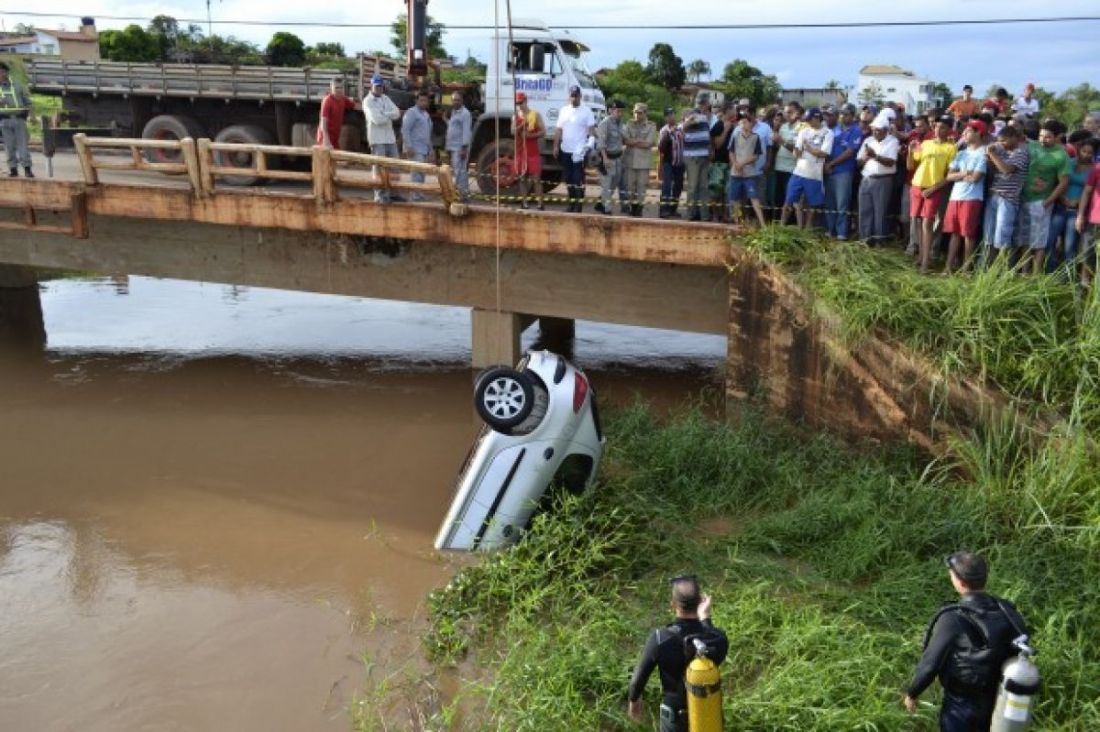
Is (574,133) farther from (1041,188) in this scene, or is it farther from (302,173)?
(1041,188)

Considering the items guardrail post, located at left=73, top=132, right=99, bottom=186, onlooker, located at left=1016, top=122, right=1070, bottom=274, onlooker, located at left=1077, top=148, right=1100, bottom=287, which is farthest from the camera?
guardrail post, located at left=73, top=132, right=99, bottom=186

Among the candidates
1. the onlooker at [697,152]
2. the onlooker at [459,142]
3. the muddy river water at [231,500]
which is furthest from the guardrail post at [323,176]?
the onlooker at [697,152]

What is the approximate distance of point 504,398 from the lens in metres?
6.39

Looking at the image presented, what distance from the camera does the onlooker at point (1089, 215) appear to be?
722 cm

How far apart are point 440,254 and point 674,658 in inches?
297

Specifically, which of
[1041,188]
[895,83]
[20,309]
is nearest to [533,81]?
[1041,188]

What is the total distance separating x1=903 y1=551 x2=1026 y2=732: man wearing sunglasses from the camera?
368cm

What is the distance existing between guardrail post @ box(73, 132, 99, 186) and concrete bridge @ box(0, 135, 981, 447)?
2 centimetres

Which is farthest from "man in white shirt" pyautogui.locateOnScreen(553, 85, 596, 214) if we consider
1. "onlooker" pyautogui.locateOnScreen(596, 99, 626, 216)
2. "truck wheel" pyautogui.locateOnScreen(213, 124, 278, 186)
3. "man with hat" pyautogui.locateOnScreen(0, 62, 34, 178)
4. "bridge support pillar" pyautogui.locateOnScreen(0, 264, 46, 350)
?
"bridge support pillar" pyautogui.locateOnScreen(0, 264, 46, 350)

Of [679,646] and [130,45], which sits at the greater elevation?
[130,45]

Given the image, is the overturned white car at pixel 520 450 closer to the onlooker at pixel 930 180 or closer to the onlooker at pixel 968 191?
the onlooker at pixel 968 191

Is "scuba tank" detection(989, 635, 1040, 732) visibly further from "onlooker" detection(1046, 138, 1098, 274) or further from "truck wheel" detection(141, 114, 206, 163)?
"truck wheel" detection(141, 114, 206, 163)

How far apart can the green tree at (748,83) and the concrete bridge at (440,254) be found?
34664 mm

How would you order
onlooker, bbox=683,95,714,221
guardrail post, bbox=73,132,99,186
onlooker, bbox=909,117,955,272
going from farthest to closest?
1. guardrail post, bbox=73,132,99,186
2. onlooker, bbox=683,95,714,221
3. onlooker, bbox=909,117,955,272
